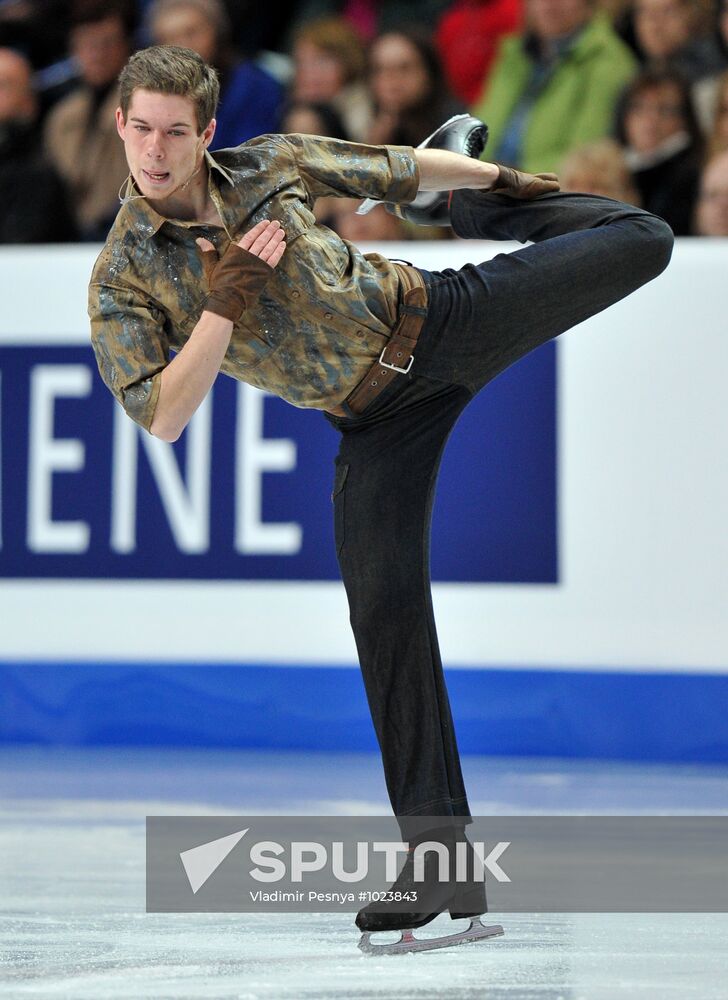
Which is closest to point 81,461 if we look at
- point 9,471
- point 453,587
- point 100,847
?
point 9,471

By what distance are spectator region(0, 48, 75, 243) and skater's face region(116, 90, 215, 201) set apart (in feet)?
12.1

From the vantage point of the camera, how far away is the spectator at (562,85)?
5.63 metres

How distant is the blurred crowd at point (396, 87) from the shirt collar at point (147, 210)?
122 inches

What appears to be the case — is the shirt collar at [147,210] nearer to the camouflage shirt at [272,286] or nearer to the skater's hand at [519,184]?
the camouflage shirt at [272,286]

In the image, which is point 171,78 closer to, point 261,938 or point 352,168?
point 352,168

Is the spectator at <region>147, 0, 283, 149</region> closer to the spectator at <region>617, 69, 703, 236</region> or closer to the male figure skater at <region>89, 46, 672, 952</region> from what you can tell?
the spectator at <region>617, 69, 703, 236</region>

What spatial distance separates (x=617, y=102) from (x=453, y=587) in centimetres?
197

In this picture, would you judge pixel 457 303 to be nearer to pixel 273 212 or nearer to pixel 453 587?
pixel 273 212

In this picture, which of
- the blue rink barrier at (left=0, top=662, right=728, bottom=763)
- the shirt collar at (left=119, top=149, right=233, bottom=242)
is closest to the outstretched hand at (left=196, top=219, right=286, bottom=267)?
the shirt collar at (left=119, top=149, right=233, bottom=242)

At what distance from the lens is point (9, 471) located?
5.51m

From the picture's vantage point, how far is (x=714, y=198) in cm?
532

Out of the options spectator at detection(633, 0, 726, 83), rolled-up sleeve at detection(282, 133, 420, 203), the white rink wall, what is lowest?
the white rink wall

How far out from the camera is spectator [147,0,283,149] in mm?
6016

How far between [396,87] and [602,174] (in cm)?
92
